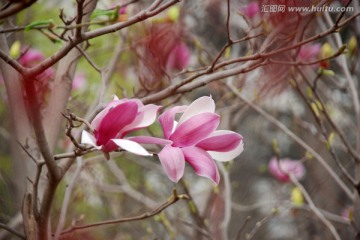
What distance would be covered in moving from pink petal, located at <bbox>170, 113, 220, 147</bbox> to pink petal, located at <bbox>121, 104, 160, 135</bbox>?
4cm

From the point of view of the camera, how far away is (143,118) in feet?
2.14

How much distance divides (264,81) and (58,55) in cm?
95

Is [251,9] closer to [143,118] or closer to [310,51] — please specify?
[310,51]

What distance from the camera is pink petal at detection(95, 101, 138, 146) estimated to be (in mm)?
637

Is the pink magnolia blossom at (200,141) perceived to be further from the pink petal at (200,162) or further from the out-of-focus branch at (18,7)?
the out-of-focus branch at (18,7)

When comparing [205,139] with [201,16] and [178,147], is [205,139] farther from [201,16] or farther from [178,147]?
[201,16]

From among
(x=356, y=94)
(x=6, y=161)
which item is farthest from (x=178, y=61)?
(x=6, y=161)

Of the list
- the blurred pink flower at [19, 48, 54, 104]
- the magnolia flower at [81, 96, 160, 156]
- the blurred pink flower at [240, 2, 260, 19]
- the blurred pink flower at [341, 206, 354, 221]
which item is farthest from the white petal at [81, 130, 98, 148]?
the blurred pink flower at [240, 2, 260, 19]

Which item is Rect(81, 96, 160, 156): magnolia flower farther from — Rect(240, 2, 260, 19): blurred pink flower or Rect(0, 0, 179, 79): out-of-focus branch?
Rect(240, 2, 260, 19): blurred pink flower

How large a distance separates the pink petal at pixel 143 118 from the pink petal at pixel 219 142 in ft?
0.22

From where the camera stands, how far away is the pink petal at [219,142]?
67 centimetres

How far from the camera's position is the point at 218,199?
5.85 ft

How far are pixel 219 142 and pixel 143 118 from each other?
0.10 m

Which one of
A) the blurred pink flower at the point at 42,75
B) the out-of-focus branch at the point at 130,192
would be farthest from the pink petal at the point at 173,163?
the out-of-focus branch at the point at 130,192
